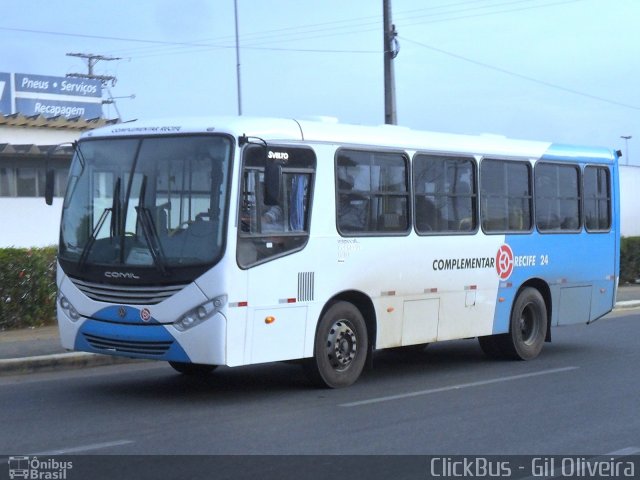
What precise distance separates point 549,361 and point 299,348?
507 cm

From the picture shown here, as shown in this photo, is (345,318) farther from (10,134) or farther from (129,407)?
(10,134)

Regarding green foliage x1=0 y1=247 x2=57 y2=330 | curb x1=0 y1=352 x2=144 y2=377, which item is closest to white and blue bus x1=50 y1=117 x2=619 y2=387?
curb x1=0 y1=352 x2=144 y2=377

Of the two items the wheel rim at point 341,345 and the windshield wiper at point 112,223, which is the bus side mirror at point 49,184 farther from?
the wheel rim at point 341,345

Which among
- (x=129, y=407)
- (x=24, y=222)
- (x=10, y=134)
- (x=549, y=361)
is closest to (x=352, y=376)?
(x=129, y=407)

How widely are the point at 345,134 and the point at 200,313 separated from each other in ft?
9.62

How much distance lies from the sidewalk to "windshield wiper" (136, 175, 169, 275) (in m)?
3.39

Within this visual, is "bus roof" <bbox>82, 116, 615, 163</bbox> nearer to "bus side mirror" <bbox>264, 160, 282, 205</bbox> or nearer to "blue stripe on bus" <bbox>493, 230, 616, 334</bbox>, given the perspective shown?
"bus side mirror" <bbox>264, 160, 282, 205</bbox>

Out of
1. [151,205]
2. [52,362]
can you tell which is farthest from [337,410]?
[52,362]

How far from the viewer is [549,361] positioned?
14727mm

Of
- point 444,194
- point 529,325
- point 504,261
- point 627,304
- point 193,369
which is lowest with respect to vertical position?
point 627,304

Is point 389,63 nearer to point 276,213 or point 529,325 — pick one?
point 529,325

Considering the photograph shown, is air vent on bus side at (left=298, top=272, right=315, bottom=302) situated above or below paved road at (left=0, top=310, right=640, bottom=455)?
above

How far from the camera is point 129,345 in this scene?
1061 centimetres

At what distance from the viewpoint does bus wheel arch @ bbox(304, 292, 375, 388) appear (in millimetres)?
11461
